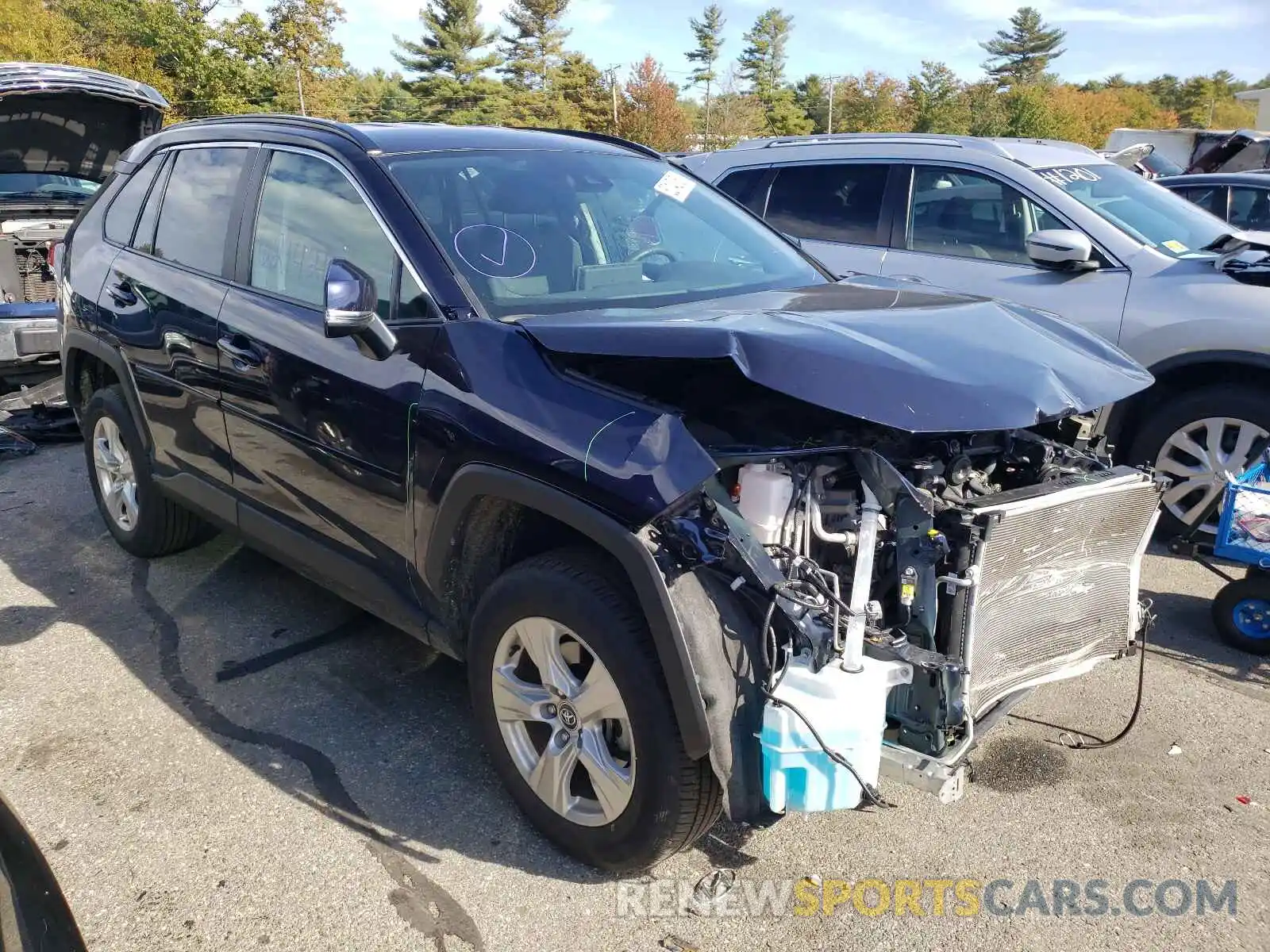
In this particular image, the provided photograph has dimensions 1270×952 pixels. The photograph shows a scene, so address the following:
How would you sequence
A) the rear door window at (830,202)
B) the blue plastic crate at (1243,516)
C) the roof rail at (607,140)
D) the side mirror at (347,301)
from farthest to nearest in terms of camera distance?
the rear door window at (830,202) < the roof rail at (607,140) < the blue plastic crate at (1243,516) < the side mirror at (347,301)

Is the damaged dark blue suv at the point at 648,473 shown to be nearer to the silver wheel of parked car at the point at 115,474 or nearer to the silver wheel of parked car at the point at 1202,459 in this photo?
the silver wheel of parked car at the point at 115,474

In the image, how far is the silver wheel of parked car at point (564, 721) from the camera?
2527 millimetres

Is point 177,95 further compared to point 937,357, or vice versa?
point 177,95

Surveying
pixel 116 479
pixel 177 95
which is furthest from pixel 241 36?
pixel 116 479

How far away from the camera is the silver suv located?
4789 mm

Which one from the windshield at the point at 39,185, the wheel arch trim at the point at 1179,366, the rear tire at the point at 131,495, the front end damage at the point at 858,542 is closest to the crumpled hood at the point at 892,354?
the front end damage at the point at 858,542

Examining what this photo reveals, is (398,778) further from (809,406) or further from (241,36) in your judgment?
(241,36)

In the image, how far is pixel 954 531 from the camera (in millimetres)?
2408

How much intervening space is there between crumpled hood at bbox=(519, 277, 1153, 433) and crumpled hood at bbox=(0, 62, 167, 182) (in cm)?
565

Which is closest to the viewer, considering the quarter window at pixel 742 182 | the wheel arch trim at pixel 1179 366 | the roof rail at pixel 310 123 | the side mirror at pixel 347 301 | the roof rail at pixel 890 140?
the side mirror at pixel 347 301

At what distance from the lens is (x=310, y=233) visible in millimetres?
3377

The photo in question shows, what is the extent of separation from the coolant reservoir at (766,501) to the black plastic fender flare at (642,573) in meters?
0.34

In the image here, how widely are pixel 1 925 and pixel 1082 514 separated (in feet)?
8.37

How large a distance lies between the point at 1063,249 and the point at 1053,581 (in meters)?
2.91
